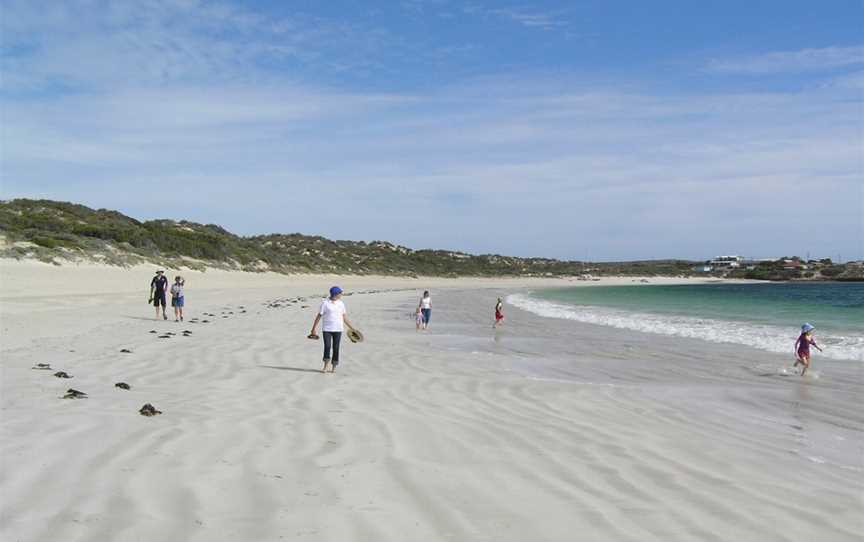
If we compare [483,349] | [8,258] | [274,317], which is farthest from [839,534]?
[8,258]

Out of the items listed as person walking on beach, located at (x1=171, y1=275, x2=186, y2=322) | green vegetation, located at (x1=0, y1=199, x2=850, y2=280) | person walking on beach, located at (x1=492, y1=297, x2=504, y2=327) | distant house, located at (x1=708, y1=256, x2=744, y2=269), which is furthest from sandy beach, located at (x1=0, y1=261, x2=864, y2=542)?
distant house, located at (x1=708, y1=256, x2=744, y2=269)

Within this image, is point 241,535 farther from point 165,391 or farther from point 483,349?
point 483,349

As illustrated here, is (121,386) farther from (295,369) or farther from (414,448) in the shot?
(414,448)

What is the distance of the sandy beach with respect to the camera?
13.0 feet

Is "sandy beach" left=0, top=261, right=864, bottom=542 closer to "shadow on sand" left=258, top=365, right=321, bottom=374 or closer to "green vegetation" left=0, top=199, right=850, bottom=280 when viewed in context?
"shadow on sand" left=258, top=365, right=321, bottom=374

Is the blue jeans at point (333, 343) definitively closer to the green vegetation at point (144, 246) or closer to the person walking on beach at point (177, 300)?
the person walking on beach at point (177, 300)

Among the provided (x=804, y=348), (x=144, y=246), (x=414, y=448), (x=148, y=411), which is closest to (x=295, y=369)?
(x=148, y=411)

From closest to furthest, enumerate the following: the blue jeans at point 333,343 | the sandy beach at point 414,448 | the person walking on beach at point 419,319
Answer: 1. the sandy beach at point 414,448
2. the blue jeans at point 333,343
3. the person walking on beach at point 419,319

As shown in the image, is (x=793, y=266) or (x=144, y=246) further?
(x=793, y=266)

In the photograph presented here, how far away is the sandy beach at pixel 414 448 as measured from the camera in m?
3.96

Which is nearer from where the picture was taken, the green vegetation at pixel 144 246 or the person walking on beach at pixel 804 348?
the person walking on beach at pixel 804 348

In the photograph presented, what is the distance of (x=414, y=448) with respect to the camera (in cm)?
564

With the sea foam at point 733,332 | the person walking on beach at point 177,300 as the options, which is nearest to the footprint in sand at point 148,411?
the person walking on beach at point 177,300

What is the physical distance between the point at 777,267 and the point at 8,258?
147300 millimetres
